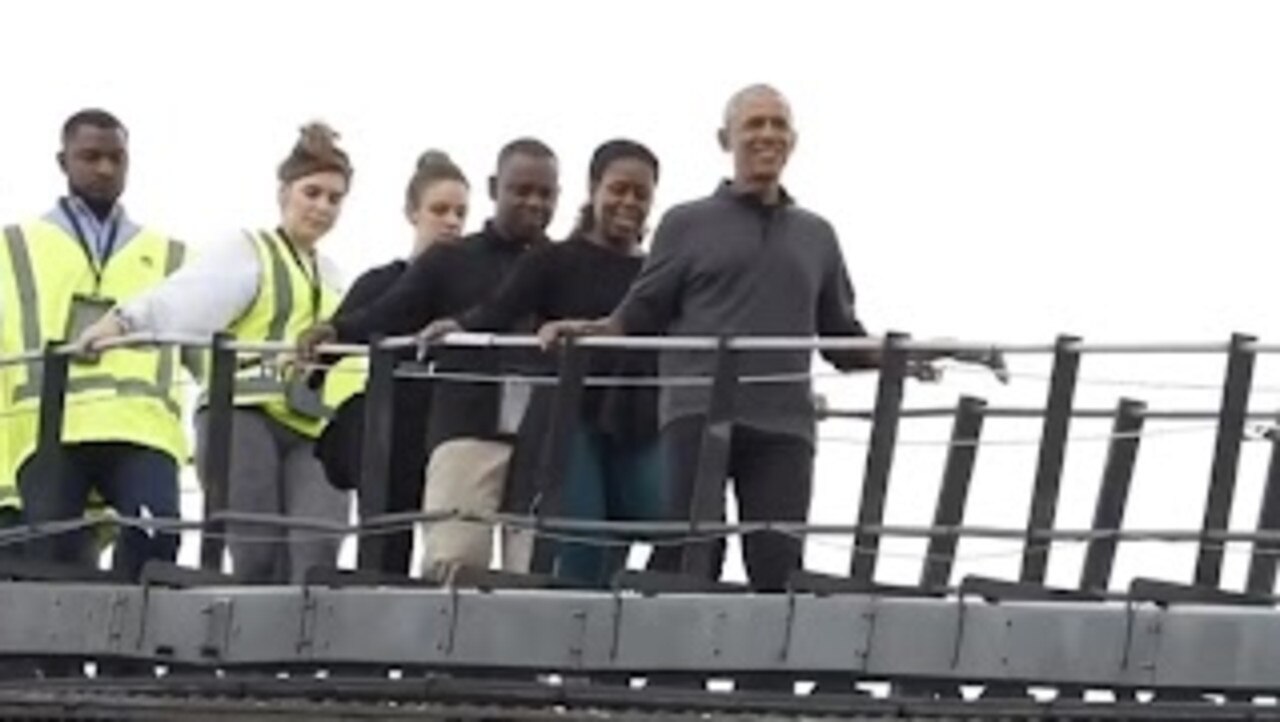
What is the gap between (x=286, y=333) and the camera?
21.2 m

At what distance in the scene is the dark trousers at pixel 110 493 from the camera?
2109 cm

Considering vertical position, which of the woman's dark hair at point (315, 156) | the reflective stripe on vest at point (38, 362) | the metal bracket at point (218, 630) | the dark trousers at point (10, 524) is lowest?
the metal bracket at point (218, 630)

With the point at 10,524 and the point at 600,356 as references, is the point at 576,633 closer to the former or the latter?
the point at 600,356

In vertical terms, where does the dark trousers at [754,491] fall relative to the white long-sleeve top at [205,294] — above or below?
below

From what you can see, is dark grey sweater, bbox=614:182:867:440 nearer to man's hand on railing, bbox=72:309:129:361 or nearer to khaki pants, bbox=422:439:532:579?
khaki pants, bbox=422:439:532:579

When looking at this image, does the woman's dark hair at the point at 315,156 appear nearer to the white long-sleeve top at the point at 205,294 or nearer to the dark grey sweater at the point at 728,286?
the white long-sleeve top at the point at 205,294

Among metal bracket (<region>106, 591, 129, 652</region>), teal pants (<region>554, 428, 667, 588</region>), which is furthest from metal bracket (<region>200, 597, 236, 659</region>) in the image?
teal pants (<region>554, 428, 667, 588</region>)

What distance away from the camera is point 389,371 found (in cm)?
2027

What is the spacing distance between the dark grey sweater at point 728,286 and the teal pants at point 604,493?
0.34 metres

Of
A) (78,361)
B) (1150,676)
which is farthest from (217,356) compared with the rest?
(1150,676)

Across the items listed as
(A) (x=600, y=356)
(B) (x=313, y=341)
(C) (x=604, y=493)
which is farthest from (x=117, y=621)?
(A) (x=600, y=356)

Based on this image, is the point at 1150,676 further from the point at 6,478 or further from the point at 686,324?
the point at 6,478

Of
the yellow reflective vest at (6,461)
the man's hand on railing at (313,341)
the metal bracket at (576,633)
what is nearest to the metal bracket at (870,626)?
the metal bracket at (576,633)

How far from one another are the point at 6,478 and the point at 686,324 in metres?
2.73
